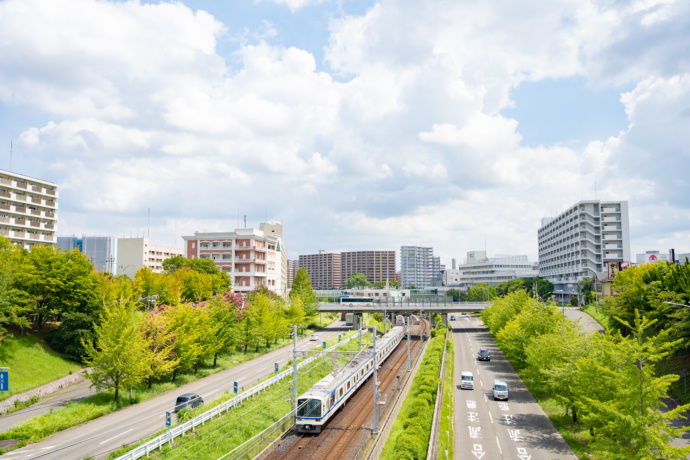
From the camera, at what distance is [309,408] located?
30141 mm

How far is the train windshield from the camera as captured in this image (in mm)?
30062

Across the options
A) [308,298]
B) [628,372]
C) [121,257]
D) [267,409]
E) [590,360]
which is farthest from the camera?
[121,257]

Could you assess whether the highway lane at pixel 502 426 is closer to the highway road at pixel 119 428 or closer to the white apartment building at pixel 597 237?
the highway road at pixel 119 428

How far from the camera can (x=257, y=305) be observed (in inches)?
2539

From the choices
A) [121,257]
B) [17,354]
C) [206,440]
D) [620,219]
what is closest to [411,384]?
[206,440]

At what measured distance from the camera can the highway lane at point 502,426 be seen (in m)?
27.0

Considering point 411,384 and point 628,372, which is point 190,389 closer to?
point 411,384

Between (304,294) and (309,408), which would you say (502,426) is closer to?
(309,408)

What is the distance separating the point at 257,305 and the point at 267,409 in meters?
32.3

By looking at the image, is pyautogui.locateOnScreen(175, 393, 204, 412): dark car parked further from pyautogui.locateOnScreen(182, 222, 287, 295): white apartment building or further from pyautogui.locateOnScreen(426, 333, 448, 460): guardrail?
pyautogui.locateOnScreen(182, 222, 287, 295): white apartment building

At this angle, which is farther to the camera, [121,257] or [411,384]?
[121,257]

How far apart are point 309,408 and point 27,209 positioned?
258ft

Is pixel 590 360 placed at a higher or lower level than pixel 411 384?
higher

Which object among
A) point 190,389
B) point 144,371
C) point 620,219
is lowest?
point 190,389
